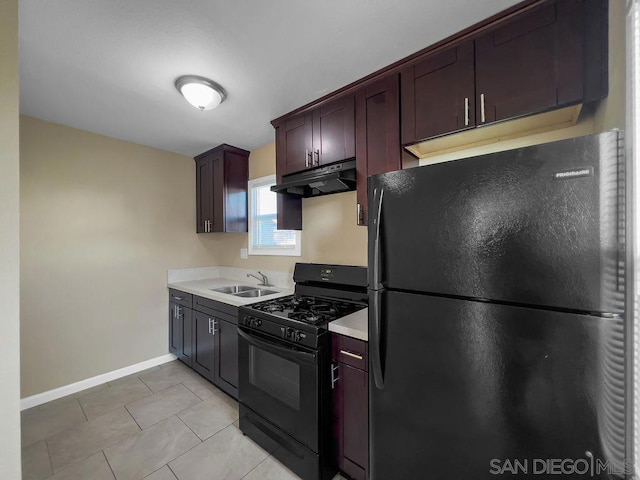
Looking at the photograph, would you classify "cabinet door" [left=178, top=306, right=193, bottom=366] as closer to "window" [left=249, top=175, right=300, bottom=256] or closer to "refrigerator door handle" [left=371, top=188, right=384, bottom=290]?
"window" [left=249, top=175, right=300, bottom=256]

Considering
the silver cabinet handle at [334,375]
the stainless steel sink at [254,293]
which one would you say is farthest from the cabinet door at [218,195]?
the silver cabinet handle at [334,375]

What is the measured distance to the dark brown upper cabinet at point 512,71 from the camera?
1.10 m

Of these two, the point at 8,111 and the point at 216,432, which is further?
the point at 216,432

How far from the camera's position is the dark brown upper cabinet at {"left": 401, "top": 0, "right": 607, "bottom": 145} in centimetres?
110

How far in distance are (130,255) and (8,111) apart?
236 cm

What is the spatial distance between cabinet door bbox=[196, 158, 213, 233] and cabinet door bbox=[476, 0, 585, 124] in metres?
2.95

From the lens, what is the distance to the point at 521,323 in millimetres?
840

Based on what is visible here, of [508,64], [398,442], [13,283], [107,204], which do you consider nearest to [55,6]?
[13,283]

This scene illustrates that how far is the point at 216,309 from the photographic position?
2438 mm

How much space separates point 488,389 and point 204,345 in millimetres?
2552

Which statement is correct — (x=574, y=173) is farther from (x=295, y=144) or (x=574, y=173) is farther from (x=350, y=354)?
(x=295, y=144)

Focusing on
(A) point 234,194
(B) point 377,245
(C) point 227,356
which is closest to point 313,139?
(B) point 377,245

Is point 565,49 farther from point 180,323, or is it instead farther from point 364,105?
point 180,323

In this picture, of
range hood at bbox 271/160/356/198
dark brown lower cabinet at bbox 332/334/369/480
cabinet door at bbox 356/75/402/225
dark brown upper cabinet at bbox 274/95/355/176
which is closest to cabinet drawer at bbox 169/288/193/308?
range hood at bbox 271/160/356/198
